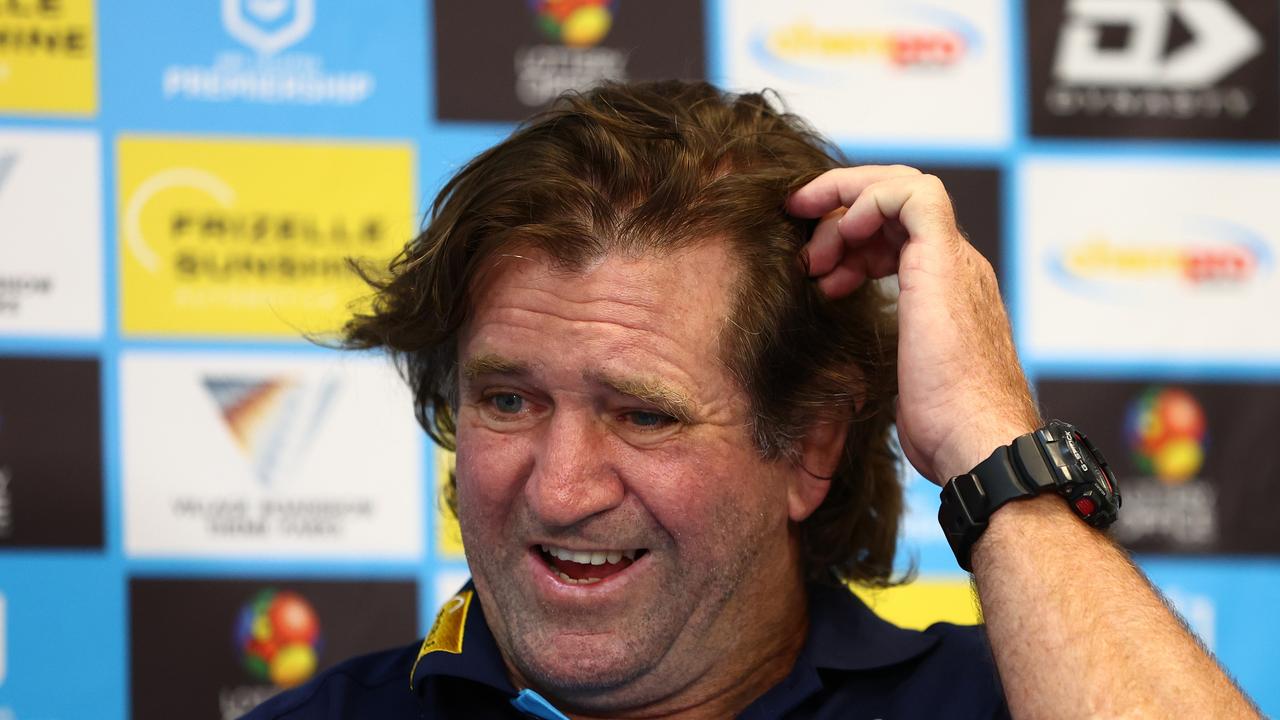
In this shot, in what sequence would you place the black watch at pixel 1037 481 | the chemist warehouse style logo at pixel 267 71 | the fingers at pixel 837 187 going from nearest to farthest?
the black watch at pixel 1037 481, the fingers at pixel 837 187, the chemist warehouse style logo at pixel 267 71

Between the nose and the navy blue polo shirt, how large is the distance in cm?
27

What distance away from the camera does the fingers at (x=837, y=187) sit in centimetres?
195

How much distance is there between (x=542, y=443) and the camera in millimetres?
1829

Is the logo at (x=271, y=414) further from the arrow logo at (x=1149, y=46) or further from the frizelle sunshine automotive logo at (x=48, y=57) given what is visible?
the arrow logo at (x=1149, y=46)

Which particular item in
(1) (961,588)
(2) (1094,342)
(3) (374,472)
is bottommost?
(1) (961,588)

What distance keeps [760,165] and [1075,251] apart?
1.37 metres

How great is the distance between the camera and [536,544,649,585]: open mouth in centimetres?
184

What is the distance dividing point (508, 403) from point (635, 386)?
0.64 ft

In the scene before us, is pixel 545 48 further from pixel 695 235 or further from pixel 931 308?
pixel 931 308

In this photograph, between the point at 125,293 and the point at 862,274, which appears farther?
the point at 125,293

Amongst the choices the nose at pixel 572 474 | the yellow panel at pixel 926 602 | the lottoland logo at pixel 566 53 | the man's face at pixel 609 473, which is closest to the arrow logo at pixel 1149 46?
the lottoland logo at pixel 566 53

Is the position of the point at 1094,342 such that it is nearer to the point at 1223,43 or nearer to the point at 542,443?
the point at 1223,43

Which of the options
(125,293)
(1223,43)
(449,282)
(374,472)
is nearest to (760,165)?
(449,282)

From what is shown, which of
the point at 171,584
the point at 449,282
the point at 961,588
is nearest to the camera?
the point at 449,282
